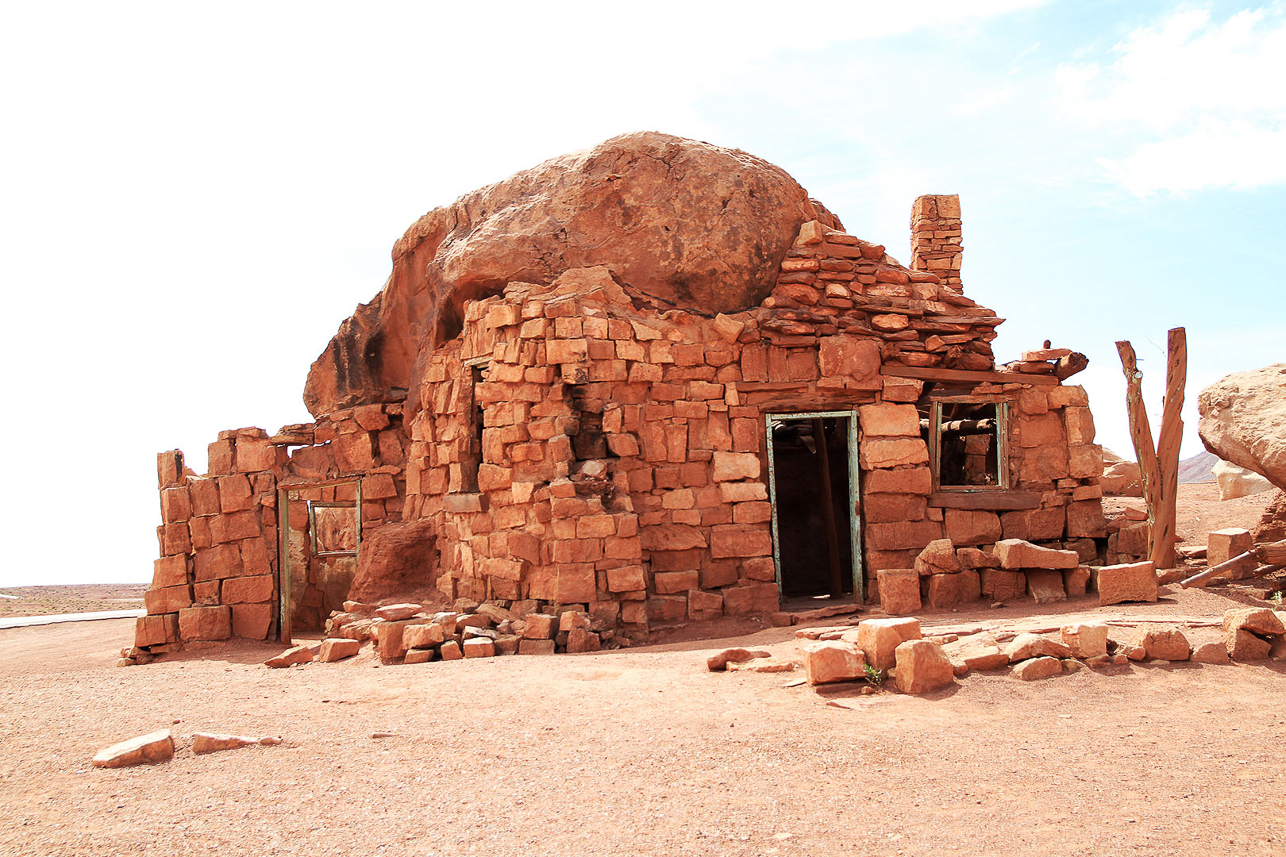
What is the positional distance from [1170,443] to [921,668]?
15.9 feet

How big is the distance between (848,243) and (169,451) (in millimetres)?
8541

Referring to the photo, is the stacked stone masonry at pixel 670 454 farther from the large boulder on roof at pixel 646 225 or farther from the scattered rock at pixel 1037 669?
the scattered rock at pixel 1037 669

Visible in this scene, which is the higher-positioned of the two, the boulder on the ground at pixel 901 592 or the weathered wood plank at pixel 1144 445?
the weathered wood plank at pixel 1144 445

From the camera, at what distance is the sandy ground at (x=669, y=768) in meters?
3.37

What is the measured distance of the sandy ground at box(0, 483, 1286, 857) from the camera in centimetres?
337

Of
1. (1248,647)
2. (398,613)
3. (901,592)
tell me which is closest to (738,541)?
(901,592)

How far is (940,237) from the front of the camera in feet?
44.5

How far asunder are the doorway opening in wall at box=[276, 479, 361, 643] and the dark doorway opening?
5.95 m

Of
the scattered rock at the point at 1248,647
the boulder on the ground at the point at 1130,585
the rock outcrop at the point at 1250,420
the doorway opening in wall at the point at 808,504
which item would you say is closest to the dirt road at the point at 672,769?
the scattered rock at the point at 1248,647

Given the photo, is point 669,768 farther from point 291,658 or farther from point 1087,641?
point 291,658

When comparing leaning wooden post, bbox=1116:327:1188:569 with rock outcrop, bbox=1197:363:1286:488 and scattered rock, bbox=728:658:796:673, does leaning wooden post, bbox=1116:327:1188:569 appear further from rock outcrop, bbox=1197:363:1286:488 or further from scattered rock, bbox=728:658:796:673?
scattered rock, bbox=728:658:796:673

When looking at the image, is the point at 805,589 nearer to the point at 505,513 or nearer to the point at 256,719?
the point at 505,513

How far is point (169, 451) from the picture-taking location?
10.9 metres

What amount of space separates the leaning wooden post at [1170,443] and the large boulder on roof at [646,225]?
3898 millimetres
